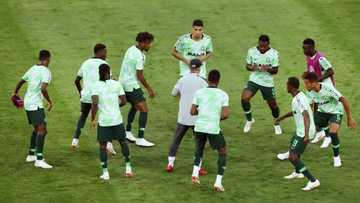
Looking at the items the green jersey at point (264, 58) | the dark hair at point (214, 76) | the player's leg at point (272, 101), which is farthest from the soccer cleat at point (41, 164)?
the player's leg at point (272, 101)

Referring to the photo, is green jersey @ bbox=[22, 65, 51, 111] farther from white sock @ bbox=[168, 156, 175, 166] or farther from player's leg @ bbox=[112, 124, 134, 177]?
white sock @ bbox=[168, 156, 175, 166]

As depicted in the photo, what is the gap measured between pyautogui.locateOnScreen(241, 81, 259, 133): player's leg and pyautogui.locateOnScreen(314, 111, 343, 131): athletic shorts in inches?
84.2

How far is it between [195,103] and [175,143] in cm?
164

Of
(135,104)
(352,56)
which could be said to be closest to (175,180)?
(135,104)

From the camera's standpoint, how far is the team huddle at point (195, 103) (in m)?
20.3

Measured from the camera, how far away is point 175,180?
21.1 metres

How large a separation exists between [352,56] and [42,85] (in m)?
11.7

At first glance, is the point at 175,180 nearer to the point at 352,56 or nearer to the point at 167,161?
the point at 167,161

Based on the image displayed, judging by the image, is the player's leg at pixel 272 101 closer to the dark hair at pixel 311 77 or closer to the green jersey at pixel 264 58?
the green jersey at pixel 264 58

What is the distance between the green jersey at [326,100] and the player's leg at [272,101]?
1949mm

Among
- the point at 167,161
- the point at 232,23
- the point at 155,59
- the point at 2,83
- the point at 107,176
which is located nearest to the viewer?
the point at 107,176

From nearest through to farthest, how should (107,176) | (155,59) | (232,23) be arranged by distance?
1. (107,176)
2. (155,59)
3. (232,23)

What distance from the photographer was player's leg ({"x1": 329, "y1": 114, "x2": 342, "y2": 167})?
71.8 ft

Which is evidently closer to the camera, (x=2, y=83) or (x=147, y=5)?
(x=2, y=83)
